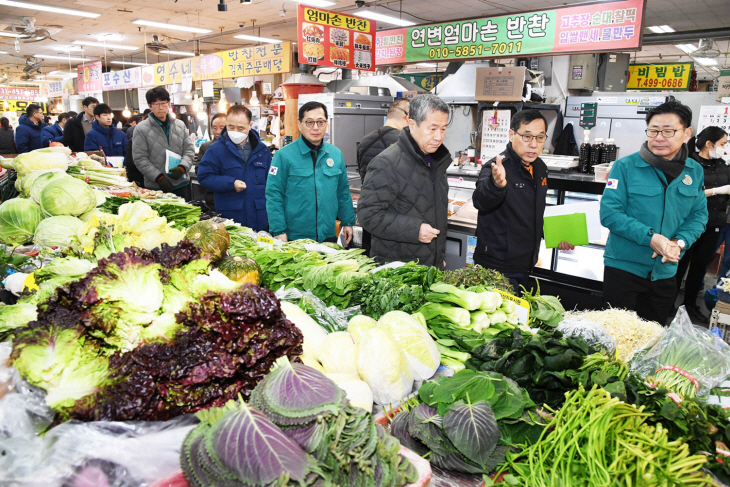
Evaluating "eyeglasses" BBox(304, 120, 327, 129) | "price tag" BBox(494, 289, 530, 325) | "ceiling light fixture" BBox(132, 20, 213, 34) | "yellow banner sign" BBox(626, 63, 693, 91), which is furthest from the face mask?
"yellow banner sign" BBox(626, 63, 693, 91)

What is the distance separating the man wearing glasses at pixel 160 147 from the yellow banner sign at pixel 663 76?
475 inches

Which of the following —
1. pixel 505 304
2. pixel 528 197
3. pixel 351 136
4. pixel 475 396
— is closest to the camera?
pixel 475 396

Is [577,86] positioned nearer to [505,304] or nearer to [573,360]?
[505,304]

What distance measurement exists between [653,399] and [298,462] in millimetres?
1173

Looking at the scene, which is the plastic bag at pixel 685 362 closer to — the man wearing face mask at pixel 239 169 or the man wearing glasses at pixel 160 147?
the man wearing face mask at pixel 239 169

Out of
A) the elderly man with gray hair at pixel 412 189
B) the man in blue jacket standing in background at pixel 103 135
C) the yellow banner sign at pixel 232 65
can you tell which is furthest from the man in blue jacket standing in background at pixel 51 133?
the elderly man with gray hair at pixel 412 189

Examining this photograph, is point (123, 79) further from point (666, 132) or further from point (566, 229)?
point (666, 132)

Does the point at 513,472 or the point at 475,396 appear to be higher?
the point at 475,396

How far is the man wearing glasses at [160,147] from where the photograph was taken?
5980 mm

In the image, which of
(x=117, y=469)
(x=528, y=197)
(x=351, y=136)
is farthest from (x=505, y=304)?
(x=351, y=136)

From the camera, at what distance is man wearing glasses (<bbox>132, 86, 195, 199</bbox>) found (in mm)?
5980

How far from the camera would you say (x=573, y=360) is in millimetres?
1602

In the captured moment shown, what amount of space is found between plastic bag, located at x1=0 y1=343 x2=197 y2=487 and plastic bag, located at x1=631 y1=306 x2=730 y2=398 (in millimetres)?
1617

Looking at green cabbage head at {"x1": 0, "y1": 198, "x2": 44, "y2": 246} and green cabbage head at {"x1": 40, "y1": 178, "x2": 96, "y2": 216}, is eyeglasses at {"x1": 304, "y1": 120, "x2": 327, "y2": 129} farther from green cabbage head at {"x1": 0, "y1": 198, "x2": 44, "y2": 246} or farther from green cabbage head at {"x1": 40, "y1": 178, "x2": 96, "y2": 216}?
green cabbage head at {"x1": 0, "y1": 198, "x2": 44, "y2": 246}
